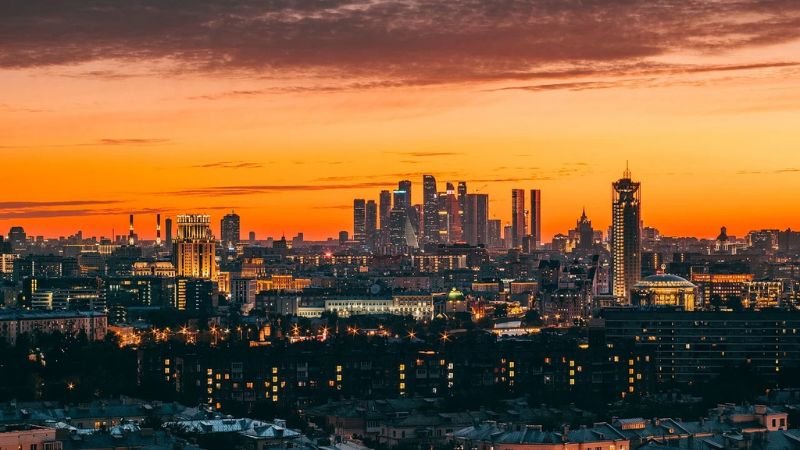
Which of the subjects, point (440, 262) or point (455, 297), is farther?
point (440, 262)

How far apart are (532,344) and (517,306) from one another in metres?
66.5

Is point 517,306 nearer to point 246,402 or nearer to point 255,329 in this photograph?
point 255,329

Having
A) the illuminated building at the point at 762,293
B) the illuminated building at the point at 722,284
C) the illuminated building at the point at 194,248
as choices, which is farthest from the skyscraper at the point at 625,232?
the illuminated building at the point at 194,248

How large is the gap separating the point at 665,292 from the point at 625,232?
145 ft

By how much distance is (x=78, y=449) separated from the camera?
40.7 metres

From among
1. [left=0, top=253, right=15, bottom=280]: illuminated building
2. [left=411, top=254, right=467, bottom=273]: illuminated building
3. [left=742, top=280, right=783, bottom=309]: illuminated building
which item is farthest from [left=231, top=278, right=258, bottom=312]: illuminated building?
[left=411, top=254, right=467, bottom=273]: illuminated building

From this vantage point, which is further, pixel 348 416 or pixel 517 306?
pixel 517 306

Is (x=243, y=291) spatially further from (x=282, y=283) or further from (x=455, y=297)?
(x=455, y=297)

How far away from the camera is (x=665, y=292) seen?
11456 cm

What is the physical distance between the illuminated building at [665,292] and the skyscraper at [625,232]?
3678cm

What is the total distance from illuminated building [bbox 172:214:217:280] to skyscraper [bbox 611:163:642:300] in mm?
30007

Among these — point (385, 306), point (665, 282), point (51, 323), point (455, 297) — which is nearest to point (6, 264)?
point (385, 306)

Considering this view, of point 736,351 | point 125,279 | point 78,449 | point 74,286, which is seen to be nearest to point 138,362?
point 736,351

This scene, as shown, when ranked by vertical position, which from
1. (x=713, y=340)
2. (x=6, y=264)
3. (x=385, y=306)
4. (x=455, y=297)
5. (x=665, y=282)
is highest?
(x=665, y=282)
